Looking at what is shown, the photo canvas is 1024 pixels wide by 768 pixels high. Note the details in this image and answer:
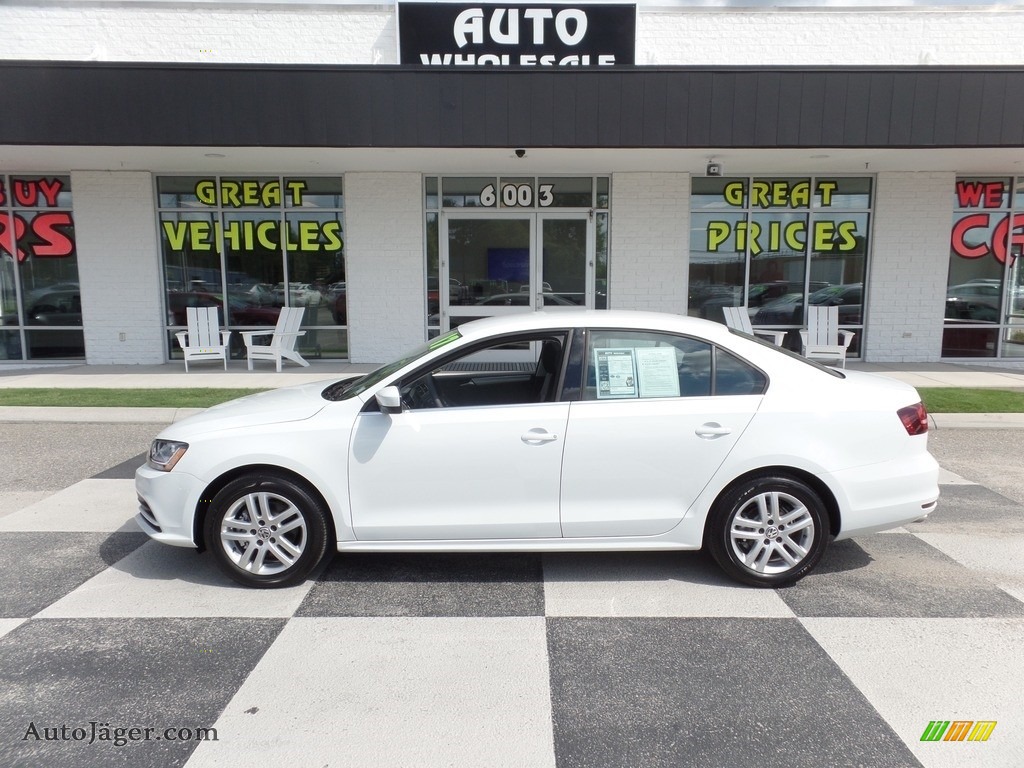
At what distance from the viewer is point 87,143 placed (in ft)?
29.9

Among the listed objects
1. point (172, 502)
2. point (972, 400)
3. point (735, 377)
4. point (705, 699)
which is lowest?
point (705, 699)

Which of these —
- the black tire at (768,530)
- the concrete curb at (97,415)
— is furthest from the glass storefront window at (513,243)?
the black tire at (768,530)

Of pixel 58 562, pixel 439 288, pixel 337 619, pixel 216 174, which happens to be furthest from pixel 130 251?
pixel 337 619

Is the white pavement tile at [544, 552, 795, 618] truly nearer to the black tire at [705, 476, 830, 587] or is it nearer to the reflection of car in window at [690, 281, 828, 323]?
the black tire at [705, 476, 830, 587]

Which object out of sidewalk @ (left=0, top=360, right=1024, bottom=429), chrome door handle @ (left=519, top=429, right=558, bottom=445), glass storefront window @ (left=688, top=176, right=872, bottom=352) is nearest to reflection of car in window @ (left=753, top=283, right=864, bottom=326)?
glass storefront window @ (left=688, top=176, right=872, bottom=352)

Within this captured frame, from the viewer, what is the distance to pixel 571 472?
12.8 feet

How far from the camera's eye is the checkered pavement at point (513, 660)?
2.71m

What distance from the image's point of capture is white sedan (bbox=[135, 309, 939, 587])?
3.91 metres

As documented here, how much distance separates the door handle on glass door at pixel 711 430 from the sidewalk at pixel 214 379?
18.3 ft

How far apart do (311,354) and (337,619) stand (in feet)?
32.5

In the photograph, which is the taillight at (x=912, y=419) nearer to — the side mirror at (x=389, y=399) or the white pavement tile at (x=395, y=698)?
the white pavement tile at (x=395, y=698)

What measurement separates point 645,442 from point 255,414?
2254 millimetres

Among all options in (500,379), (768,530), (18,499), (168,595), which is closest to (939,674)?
(768,530)

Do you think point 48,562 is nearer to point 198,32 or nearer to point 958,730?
point 958,730
